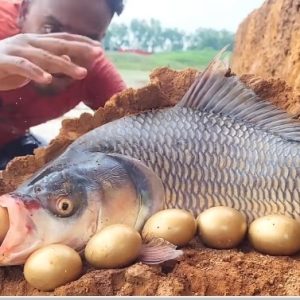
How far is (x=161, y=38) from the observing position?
120 cm

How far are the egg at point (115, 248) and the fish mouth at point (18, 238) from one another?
9cm

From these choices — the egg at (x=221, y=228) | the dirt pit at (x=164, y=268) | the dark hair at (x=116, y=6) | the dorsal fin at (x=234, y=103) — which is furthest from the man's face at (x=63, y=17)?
the egg at (x=221, y=228)

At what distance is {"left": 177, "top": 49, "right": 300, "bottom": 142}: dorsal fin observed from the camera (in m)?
1.22

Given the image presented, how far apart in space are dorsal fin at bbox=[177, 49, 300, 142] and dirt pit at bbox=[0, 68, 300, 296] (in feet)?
0.06

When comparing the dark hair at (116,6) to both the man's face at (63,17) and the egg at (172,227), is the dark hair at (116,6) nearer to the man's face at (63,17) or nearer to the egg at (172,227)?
the man's face at (63,17)

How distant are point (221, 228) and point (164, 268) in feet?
0.41

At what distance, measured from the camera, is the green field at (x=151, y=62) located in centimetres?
118

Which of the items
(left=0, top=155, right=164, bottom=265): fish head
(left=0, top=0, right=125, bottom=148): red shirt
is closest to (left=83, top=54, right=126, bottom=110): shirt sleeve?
(left=0, top=0, right=125, bottom=148): red shirt

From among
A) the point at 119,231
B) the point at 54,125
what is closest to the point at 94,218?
the point at 119,231

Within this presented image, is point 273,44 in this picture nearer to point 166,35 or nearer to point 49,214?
point 166,35

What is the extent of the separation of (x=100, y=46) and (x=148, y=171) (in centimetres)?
23

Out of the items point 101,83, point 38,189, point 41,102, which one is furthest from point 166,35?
point 38,189

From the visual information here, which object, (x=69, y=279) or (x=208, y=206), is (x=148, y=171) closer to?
(x=208, y=206)

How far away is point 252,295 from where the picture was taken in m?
1.01
